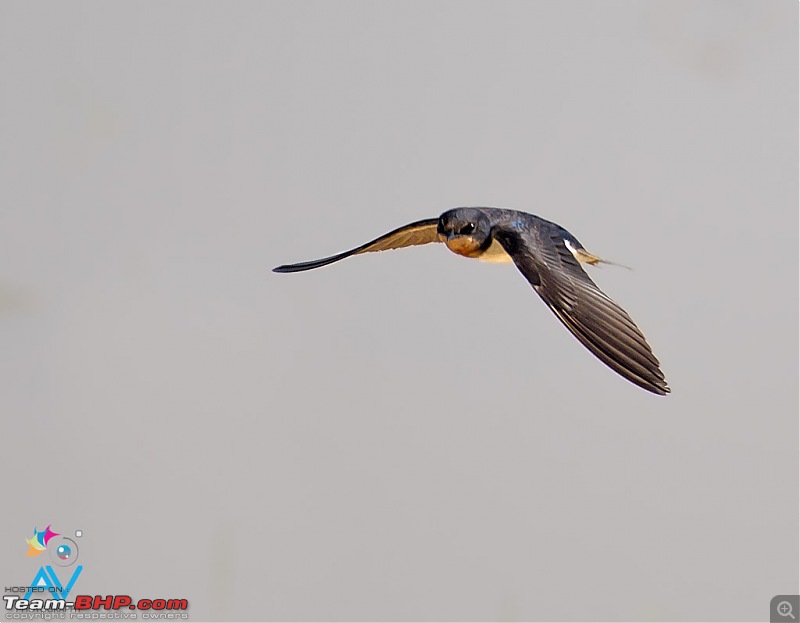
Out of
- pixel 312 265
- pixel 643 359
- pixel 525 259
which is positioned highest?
pixel 312 265

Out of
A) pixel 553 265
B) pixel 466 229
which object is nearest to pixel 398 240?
pixel 466 229

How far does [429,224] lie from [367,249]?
0.34ft

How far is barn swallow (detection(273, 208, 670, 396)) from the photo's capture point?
57.9 inches

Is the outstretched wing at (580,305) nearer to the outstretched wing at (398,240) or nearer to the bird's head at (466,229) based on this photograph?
the bird's head at (466,229)

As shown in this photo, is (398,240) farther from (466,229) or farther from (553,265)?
(553,265)

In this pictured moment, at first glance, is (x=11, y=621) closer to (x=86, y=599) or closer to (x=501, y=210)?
(x=86, y=599)

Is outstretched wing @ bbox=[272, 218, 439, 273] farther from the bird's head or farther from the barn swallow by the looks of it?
the bird's head

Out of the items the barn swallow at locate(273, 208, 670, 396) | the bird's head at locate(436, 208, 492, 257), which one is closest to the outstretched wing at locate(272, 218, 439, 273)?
the barn swallow at locate(273, 208, 670, 396)

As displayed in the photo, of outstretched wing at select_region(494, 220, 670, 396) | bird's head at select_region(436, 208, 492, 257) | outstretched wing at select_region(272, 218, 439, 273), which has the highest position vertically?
outstretched wing at select_region(272, 218, 439, 273)

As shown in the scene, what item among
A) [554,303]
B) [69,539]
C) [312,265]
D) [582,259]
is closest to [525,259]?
[554,303]

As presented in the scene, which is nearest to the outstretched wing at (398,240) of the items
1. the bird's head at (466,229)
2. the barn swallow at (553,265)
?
the barn swallow at (553,265)

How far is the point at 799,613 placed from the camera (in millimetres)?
3045

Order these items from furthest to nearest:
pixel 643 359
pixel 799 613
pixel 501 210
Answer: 1. pixel 799 613
2. pixel 501 210
3. pixel 643 359

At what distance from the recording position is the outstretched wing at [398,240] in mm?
1879
